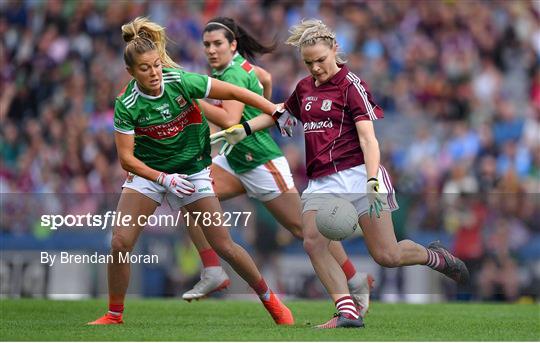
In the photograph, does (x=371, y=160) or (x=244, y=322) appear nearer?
(x=371, y=160)

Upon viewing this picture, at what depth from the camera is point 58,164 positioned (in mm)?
16812

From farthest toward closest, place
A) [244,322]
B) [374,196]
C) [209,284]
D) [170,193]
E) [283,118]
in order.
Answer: [209,284] < [244,322] < [170,193] < [283,118] < [374,196]

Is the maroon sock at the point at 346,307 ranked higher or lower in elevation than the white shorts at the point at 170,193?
lower

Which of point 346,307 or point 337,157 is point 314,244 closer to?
point 346,307

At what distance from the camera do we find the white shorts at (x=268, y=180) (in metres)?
9.78

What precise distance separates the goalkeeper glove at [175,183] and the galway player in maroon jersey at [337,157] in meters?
0.84

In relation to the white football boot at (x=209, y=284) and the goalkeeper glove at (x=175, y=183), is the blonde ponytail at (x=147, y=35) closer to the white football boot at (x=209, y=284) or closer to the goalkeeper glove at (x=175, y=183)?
the goalkeeper glove at (x=175, y=183)

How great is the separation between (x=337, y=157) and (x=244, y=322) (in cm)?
178

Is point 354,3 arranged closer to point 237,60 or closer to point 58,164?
point 58,164

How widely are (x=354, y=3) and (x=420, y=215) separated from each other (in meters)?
6.03

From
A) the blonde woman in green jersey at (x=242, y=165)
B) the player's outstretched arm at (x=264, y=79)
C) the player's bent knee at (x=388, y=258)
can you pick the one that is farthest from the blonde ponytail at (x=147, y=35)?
the player's bent knee at (x=388, y=258)

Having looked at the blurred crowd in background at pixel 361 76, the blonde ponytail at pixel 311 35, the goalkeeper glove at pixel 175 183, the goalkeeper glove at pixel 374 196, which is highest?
the blurred crowd in background at pixel 361 76

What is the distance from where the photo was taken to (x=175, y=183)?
8.15 metres

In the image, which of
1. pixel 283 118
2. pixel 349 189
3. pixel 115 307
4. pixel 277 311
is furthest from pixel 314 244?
pixel 115 307
